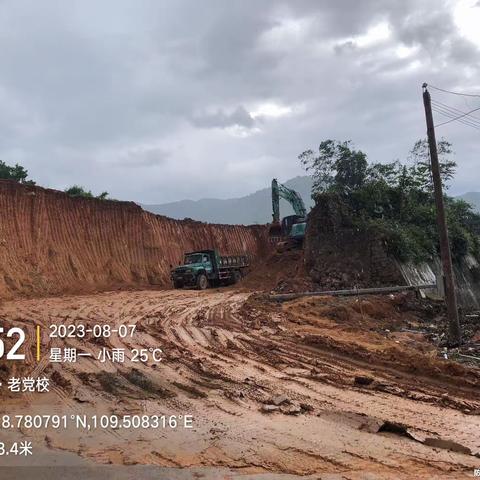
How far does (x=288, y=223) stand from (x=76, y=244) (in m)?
13.2

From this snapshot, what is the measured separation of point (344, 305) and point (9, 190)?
18.6 meters

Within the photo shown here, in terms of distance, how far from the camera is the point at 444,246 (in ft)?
42.6

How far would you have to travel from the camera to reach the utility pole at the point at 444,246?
12.6m

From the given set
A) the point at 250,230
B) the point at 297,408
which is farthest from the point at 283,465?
the point at 250,230

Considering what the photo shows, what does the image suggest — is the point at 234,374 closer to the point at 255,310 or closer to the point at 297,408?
the point at 297,408

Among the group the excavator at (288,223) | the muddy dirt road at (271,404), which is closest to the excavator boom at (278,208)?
the excavator at (288,223)

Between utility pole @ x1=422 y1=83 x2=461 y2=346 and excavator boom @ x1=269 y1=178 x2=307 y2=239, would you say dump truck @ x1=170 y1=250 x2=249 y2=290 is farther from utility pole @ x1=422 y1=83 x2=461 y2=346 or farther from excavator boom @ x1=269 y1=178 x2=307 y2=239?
utility pole @ x1=422 y1=83 x2=461 y2=346

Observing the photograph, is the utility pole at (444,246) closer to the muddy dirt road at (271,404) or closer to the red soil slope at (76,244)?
the muddy dirt road at (271,404)

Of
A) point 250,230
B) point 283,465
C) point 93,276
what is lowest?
point 283,465

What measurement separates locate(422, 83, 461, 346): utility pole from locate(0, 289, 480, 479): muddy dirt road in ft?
4.79

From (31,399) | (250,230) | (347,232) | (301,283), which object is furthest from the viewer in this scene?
(250,230)

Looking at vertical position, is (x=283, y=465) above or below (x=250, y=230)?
below

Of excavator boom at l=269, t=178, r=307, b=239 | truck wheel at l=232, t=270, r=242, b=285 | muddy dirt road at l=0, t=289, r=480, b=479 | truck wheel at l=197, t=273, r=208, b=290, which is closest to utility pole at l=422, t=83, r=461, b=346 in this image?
muddy dirt road at l=0, t=289, r=480, b=479

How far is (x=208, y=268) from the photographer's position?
2842 cm
